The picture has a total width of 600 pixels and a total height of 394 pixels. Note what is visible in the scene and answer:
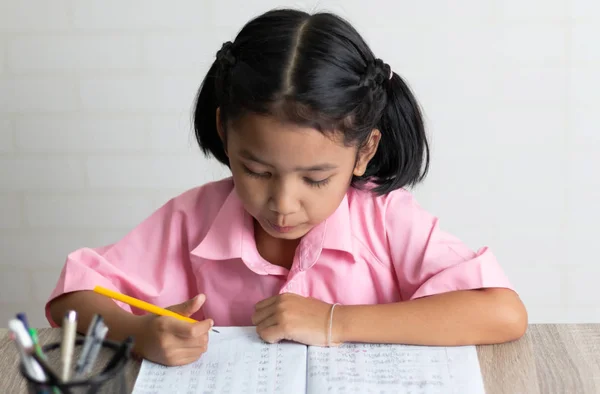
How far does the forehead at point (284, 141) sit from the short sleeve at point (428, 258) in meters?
0.23

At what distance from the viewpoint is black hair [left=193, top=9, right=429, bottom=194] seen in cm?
121

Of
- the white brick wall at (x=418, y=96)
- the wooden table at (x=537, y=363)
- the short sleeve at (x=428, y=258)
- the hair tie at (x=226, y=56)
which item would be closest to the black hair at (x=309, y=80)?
the hair tie at (x=226, y=56)

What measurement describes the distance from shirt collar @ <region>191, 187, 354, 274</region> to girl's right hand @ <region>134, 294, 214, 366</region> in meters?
0.23

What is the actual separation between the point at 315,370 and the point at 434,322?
0.64 ft

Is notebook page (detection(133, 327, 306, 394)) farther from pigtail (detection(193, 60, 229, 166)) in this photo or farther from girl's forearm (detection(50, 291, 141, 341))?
pigtail (detection(193, 60, 229, 166))

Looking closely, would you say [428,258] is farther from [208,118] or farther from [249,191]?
[208,118]

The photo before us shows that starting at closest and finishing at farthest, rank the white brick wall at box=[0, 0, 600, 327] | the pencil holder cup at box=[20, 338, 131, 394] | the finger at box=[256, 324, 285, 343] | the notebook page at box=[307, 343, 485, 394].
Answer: the pencil holder cup at box=[20, 338, 131, 394] → the notebook page at box=[307, 343, 485, 394] → the finger at box=[256, 324, 285, 343] → the white brick wall at box=[0, 0, 600, 327]

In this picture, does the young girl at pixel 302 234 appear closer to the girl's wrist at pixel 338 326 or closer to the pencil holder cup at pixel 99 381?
the girl's wrist at pixel 338 326

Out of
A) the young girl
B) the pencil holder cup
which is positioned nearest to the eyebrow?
the young girl

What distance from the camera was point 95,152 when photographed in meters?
2.27

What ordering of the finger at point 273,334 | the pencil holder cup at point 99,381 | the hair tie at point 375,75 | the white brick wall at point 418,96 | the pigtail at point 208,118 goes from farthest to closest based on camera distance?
Result: 1. the white brick wall at point 418,96
2. the pigtail at point 208,118
3. the hair tie at point 375,75
4. the finger at point 273,334
5. the pencil holder cup at point 99,381

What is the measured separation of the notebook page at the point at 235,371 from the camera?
1085mm

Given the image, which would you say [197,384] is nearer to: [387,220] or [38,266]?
[387,220]

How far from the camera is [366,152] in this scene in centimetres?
136
